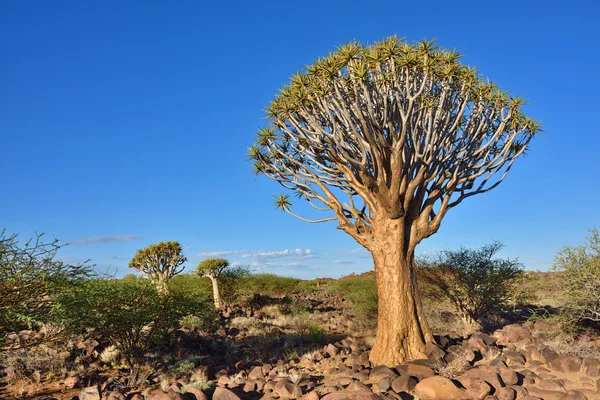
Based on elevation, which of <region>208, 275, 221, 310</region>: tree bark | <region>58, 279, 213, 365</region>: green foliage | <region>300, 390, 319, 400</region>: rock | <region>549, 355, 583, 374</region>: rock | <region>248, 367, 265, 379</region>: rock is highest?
<region>208, 275, 221, 310</region>: tree bark

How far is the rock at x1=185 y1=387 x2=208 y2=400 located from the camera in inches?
317

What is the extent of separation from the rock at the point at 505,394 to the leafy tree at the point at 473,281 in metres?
7.86

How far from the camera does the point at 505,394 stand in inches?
286

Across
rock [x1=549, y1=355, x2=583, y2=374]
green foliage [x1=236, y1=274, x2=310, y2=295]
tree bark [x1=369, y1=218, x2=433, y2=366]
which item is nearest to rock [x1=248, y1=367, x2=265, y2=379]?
tree bark [x1=369, y1=218, x2=433, y2=366]

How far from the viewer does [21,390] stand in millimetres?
9625

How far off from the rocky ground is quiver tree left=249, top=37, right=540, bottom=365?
89 centimetres

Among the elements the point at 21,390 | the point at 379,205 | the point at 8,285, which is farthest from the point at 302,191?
the point at 21,390

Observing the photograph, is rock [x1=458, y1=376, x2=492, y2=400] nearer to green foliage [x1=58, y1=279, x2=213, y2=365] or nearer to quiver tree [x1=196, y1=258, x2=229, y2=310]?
green foliage [x1=58, y1=279, x2=213, y2=365]

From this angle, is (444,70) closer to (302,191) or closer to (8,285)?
(302,191)

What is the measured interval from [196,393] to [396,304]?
4135 millimetres

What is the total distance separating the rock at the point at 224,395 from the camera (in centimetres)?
798

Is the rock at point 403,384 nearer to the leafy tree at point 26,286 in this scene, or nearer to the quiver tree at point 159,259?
the leafy tree at point 26,286

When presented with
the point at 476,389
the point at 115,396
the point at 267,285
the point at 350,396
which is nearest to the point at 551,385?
the point at 476,389

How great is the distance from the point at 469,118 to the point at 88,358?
1070cm
